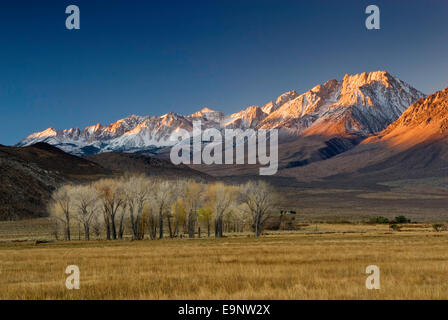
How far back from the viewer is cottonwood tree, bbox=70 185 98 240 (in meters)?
93.3

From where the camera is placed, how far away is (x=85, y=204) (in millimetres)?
93938

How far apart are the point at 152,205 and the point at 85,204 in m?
12.4

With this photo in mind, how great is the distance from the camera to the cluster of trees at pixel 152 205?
9319 centimetres

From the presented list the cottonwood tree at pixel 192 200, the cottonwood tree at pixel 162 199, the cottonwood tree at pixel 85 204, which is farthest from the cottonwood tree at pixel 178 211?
the cottonwood tree at pixel 85 204

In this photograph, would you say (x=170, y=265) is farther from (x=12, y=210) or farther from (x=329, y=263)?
(x=12, y=210)

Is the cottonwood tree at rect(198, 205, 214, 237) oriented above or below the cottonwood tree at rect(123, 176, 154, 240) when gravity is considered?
below

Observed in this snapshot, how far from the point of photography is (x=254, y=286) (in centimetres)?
2456

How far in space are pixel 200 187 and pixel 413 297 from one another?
86.3 meters

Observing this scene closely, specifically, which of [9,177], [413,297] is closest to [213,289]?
[413,297]

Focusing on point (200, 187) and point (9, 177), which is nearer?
point (200, 187)

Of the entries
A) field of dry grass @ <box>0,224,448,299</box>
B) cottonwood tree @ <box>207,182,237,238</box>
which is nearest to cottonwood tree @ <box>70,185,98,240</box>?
cottonwood tree @ <box>207,182,237,238</box>

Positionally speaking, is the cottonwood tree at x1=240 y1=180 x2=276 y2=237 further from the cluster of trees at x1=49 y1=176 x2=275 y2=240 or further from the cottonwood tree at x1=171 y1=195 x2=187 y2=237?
the cottonwood tree at x1=171 y1=195 x2=187 y2=237

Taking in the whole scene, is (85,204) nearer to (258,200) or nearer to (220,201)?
(220,201)

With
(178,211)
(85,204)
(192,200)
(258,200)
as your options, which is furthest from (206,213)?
(85,204)
